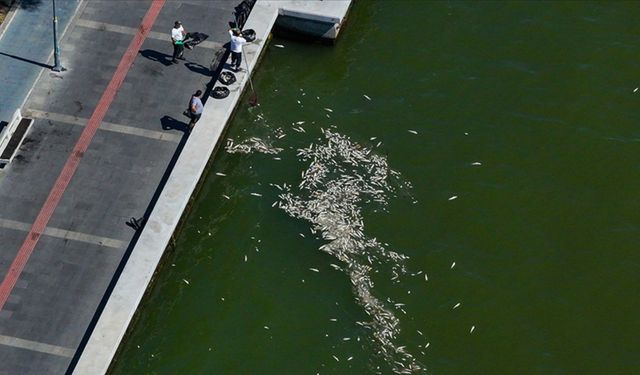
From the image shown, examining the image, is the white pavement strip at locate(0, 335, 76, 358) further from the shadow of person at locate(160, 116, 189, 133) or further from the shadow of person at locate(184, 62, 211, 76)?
the shadow of person at locate(184, 62, 211, 76)

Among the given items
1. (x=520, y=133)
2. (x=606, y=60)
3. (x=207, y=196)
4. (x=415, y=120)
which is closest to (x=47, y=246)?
A: (x=207, y=196)

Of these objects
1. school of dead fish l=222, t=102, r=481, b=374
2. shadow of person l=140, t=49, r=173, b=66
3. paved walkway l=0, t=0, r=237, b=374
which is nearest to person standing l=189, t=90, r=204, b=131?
paved walkway l=0, t=0, r=237, b=374

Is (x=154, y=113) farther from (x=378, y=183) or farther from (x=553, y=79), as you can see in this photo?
(x=553, y=79)

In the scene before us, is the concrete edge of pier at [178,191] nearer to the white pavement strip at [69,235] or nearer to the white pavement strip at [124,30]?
the white pavement strip at [69,235]

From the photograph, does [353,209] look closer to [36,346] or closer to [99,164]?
[99,164]

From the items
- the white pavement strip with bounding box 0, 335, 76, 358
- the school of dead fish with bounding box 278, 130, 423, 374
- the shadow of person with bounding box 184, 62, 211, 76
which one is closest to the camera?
the white pavement strip with bounding box 0, 335, 76, 358

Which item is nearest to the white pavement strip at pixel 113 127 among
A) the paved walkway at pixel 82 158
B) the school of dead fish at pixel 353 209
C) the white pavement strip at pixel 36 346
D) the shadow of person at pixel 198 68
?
the paved walkway at pixel 82 158

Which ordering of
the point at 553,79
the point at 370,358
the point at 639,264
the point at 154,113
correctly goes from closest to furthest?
the point at 370,358
the point at 639,264
the point at 154,113
the point at 553,79
